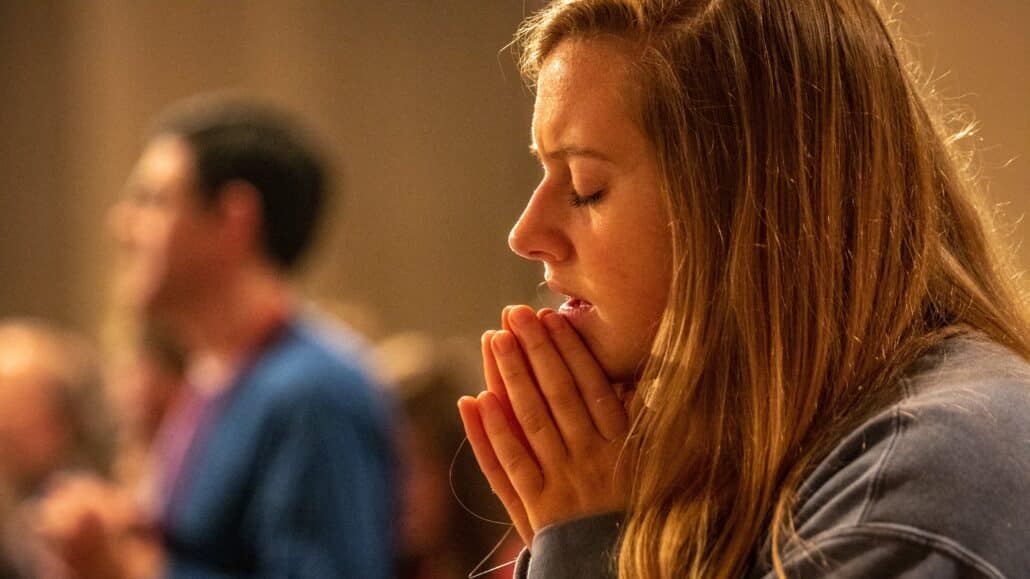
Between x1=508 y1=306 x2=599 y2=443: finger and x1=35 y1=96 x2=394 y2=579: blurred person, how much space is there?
1.31m

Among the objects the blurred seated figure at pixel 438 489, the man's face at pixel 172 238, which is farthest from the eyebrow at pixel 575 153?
the blurred seated figure at pixel 438 489

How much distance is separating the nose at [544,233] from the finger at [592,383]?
0.06 metres

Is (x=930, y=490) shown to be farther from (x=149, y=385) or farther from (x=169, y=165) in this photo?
(x=149, y=385)

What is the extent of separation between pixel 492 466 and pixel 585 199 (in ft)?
0.85

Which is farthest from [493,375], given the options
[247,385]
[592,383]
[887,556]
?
[247,385]

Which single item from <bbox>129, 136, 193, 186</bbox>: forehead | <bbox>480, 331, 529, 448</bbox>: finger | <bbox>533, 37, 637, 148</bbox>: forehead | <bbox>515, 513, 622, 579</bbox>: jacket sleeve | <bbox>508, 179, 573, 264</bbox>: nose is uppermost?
<bbox>129, 136, 193, 186</bbox>: forehead

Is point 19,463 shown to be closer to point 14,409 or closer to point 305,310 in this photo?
point 14,409

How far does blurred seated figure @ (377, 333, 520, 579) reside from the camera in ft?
10.7

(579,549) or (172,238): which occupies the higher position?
(172,238)

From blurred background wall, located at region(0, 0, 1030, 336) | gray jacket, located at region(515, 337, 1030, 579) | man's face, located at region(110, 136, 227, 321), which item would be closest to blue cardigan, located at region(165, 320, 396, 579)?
man's face, located at region(110, 136, 227, 321)

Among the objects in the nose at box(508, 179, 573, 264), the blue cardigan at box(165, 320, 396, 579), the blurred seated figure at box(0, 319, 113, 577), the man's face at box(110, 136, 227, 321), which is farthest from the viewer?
the blurred seated figure at box(0, 319, 113, 577)

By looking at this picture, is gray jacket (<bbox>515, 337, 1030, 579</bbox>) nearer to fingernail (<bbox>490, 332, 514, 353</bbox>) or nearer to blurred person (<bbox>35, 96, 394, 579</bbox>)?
fingernail (<bbox>490, 332, 514, 353</bbox>)

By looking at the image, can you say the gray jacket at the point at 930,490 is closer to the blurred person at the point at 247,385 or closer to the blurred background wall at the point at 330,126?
the blurred person at the point at 247,385

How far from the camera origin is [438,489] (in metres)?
3.42
